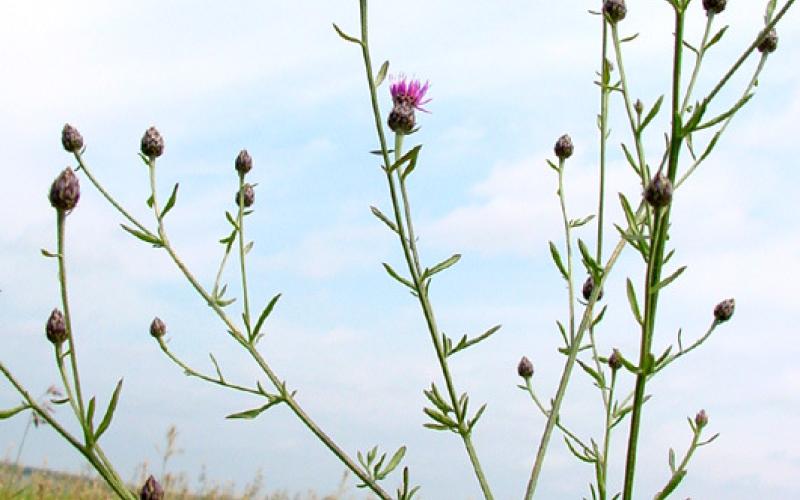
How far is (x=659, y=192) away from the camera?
2.09m

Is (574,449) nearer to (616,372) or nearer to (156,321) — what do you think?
(616,372)

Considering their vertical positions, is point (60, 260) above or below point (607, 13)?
below

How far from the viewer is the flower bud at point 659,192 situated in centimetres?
209

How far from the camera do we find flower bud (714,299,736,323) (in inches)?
125

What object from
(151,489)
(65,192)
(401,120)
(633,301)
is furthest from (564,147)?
(151,489)

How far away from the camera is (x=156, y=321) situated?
126 inches

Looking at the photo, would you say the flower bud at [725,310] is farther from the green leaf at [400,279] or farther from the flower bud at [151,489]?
the flower bud at [151,489]

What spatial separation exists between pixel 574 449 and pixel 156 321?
147 centimetres

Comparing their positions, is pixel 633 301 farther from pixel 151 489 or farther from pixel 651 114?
pixel 151 489

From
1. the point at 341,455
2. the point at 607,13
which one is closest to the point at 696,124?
the point at 607,13

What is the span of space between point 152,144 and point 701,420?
2.23 m

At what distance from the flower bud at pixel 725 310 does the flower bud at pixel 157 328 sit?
184 centimetres

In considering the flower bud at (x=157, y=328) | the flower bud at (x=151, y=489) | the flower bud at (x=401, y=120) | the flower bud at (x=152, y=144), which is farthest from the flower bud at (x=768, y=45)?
the flower bud at (x=151, y=489)

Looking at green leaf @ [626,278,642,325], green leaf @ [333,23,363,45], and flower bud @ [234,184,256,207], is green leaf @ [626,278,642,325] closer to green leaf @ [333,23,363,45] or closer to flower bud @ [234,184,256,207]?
green leaf @ [333,23,363,45]
